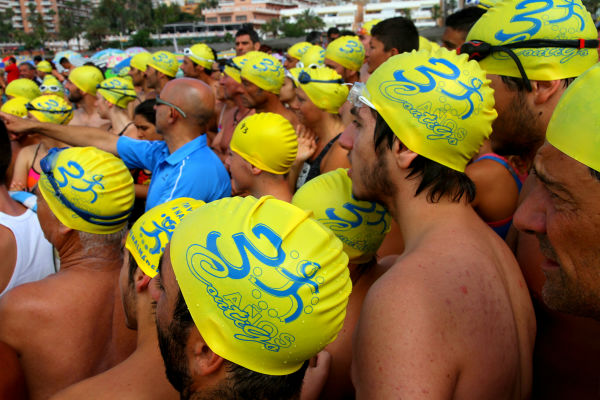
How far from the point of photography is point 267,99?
6.59 m

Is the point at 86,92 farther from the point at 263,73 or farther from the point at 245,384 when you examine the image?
the point at 245,384

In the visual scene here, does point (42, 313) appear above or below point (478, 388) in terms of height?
below

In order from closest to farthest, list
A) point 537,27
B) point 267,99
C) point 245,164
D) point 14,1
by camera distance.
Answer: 1. point 537,27
2. point 245,164
3. point 267,99
4. point 14,1

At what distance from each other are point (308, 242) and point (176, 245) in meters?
0.48

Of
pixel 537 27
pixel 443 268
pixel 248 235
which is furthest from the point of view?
pixel 537 27

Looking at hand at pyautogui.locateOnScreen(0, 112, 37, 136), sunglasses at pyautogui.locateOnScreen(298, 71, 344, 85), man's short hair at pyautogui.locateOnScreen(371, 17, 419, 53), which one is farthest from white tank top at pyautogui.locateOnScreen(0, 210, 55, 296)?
man's short hair at pyautogui.locateOnScreen(371, 17, 419, 53)

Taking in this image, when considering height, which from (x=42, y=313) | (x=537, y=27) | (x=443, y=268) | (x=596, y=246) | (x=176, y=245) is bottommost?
(x=42, y=313)

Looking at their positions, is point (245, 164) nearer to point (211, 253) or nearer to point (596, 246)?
point (211, 253)

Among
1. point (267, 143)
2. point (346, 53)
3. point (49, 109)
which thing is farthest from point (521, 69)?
point (49, 109)

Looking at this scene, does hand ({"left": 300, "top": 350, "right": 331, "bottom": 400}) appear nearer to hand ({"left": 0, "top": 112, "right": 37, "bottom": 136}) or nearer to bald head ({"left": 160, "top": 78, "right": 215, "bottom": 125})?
bald head ({"left": 160, "top": 78, "right": 215, "bottom": 125})

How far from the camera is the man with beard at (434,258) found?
152 cm

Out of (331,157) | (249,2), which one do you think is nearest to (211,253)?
(331,157)

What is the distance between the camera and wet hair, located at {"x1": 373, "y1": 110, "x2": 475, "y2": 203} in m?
2.09

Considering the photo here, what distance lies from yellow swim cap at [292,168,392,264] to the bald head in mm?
2218
